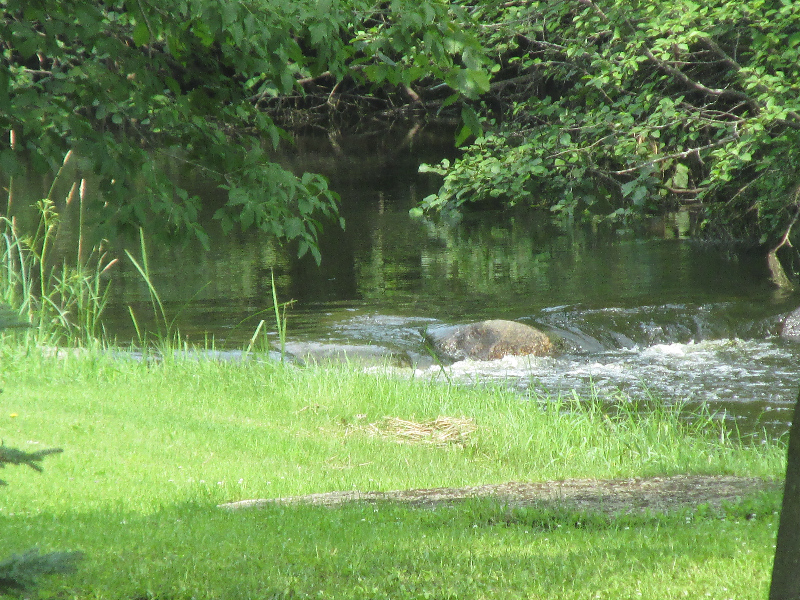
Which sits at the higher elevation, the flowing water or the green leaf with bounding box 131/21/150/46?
the green leaf with bounding box 131/21/150/46

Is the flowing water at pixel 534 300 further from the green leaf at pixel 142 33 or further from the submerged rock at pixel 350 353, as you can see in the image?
the green leaf at pixel 142 33

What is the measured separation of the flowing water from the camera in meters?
11.0

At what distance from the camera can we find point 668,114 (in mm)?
13008

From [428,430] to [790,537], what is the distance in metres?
5.33

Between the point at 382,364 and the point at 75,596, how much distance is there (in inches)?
307

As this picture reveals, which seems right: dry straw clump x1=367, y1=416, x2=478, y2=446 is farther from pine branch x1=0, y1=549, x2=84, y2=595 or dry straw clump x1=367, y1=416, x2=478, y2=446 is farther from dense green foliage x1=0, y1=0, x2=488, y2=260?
pine branch x1=0, y1=549, x2=84, y2=595

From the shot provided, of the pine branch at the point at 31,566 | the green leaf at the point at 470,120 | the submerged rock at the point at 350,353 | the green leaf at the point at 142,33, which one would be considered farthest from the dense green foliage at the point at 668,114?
the pine branch at the point at 31,566

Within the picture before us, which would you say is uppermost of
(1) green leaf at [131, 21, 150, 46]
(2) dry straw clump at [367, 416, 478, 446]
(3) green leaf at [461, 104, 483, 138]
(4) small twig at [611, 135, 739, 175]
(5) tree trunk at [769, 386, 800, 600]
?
(4) small twig at [611, 135, 739, 175]

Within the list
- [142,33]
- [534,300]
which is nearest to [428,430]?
[142,33]

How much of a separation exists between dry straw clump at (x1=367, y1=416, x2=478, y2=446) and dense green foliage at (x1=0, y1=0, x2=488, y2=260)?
343 cm

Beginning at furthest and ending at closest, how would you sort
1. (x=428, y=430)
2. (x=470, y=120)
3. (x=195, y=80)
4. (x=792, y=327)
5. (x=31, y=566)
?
(x=792, y=327)
(x=428, y=430)
(x=195, y=80)
(x=470, y=120)
(x=31, y=566)

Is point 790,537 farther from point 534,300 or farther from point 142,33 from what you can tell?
point 534,300

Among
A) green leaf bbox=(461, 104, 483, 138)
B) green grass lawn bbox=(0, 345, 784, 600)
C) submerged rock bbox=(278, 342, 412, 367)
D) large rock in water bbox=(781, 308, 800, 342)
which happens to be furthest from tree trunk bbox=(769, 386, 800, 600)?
large rock in water bbox=(781, 308, 800, 342)

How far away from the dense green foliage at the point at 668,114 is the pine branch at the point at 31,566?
30.3 feet
